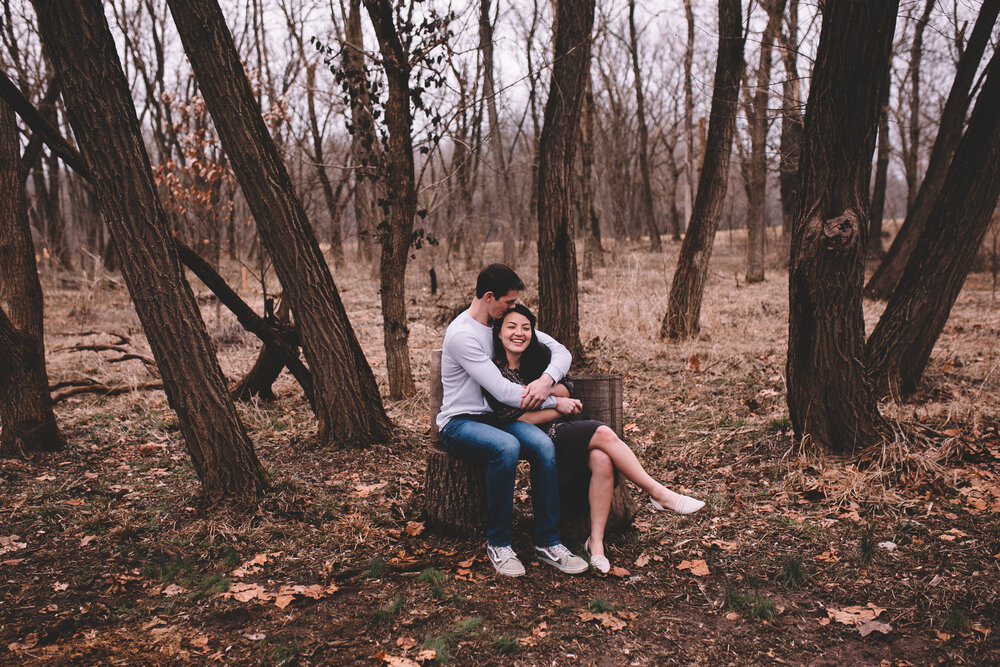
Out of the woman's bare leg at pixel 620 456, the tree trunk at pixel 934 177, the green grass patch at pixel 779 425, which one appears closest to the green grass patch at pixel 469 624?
the woman's bare leg at pixel 620 456

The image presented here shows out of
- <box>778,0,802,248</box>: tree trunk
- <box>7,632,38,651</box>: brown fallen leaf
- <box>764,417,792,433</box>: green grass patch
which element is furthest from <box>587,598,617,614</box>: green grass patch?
<box>778,0,802,248</box>: tree trunk

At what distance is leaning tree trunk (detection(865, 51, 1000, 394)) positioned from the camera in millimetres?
4980

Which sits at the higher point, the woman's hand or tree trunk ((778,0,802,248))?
tree trunk ((778,0,802,248))

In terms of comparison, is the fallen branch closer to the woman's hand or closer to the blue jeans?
the blue jeans

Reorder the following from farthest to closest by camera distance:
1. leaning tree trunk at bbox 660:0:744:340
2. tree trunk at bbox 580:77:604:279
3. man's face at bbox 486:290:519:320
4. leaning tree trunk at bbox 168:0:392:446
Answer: tree trunk at bbox 580:77:604:279 < leaning tree trunk at bbox 660:0:744:340 < leaning tree trunk at bbox 168:0:392:446 < man's face at bbox 486:290:519:320

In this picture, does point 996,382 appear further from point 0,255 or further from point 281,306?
point 0,255

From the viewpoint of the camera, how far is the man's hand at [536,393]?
3.71m

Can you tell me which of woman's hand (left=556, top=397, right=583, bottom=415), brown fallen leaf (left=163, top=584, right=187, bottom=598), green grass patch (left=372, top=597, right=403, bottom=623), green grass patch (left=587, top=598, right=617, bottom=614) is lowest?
green grass patch (left=587, top=598, right=617, bottom=614)

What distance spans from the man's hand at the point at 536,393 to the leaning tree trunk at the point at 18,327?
400cm

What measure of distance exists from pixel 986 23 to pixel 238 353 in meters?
9.51

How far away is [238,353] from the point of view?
927 centimetres

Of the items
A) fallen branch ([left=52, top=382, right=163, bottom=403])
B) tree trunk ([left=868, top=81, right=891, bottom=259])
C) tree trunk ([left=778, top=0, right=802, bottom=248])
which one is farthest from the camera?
tree trunk ([left=868, top=81, right=891, bottom=259])

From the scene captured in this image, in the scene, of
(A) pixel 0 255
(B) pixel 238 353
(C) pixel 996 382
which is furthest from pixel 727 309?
(A) pixel 0 255

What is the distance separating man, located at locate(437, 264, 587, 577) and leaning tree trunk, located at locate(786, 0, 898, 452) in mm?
1838
